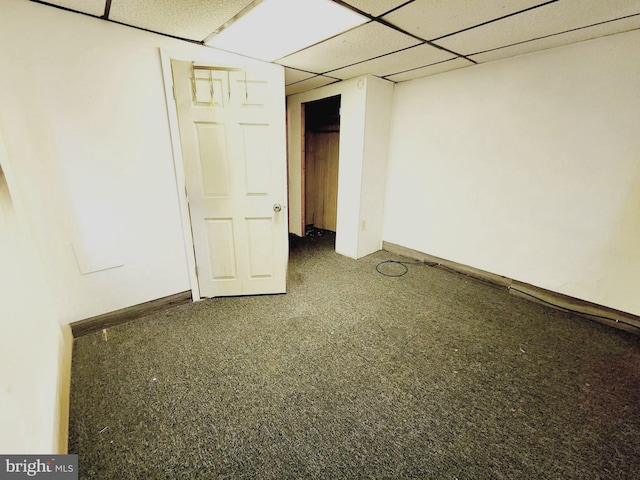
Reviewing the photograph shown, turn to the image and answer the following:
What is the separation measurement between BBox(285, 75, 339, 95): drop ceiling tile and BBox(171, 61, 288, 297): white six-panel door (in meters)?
1.17

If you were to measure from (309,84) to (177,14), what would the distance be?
204cm

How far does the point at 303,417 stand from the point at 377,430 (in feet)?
1.29

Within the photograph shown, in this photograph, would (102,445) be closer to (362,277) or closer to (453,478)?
(453,478)

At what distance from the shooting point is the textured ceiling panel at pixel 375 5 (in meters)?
1.56

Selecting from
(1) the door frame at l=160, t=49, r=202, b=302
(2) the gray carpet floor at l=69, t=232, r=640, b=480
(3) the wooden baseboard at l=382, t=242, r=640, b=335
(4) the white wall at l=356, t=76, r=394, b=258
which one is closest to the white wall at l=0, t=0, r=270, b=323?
(1) the door frame at l=160, t=49, r=202, b=302

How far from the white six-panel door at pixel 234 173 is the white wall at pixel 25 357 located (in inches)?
43.0

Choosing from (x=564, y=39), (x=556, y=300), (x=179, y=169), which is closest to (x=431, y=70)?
(x=564, y=39)

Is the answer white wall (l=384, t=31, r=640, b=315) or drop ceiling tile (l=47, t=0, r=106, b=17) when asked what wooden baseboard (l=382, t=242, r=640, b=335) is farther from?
drop ceiling tile (l=47, t=0, r=106, b=17)

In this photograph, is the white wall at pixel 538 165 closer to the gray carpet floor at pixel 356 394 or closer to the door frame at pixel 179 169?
A: the gray carpet floor at pixel 356 394

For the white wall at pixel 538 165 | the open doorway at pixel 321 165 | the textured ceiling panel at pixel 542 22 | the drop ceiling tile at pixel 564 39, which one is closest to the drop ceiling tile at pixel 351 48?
the textured ceiling panel at pixel 542 22

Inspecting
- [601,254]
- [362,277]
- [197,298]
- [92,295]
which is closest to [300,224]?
[362,277]

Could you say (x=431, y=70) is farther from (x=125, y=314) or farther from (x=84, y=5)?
(x=125, y=314)

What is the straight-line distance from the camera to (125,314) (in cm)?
222

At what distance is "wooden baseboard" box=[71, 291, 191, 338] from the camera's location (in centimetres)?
205
